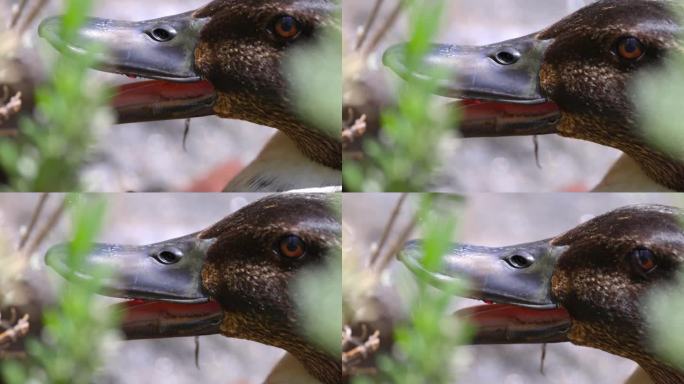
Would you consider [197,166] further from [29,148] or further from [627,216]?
[627,216]

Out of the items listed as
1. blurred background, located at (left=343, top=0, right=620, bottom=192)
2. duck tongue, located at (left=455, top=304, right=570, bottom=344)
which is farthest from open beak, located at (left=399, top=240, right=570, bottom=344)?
blurred background, located at (left=343, top=0, right=620, bottom=192)

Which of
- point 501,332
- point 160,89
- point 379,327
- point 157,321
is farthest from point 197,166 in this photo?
point 501,332

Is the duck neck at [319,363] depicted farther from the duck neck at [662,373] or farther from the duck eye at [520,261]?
the duck neck at [662,373]

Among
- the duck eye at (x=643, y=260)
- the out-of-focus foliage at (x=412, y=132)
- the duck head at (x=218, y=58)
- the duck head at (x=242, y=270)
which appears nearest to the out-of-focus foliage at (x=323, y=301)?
the duck head at (x=242, y=270)

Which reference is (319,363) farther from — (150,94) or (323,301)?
(150,94)

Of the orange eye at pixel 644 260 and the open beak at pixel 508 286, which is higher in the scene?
the orange eye at pixel 644 260

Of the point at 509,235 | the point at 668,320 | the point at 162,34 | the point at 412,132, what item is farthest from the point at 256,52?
the point at 668,320
